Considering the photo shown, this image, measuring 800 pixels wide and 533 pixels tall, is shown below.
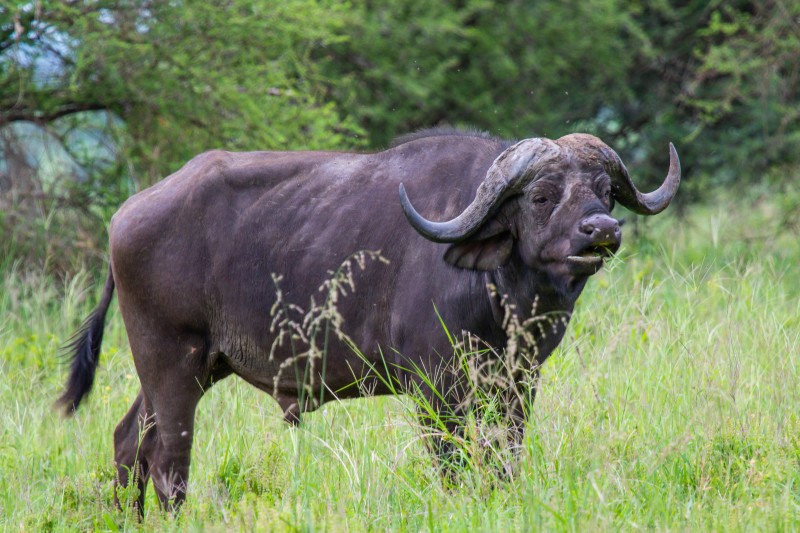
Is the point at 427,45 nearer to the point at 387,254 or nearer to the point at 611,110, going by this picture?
the point at 611,110

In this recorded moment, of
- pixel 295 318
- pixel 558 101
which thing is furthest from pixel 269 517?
pixel 558 101

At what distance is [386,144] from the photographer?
11.4m

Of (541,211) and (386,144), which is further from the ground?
(541,211)

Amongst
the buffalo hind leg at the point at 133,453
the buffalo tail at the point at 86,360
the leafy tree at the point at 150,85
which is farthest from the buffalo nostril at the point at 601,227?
the leafy tree at the point at 150,85

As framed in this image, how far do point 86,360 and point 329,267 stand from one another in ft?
5.37

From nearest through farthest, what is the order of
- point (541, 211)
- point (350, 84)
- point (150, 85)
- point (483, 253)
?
point (541, 211) → point (483, 253) → point (150, 85) → point (350, 84)

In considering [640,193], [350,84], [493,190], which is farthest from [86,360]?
[350,84]

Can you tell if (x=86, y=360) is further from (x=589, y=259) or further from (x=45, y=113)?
(x=45, y=113)

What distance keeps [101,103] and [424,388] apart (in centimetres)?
608

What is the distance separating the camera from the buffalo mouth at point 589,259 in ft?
13.7

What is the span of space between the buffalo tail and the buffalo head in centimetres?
211

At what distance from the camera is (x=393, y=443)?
4.71 metres

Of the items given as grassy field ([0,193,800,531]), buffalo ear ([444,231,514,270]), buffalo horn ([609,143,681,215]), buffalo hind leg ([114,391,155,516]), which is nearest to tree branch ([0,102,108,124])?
grassy field ([0,193,800,531])

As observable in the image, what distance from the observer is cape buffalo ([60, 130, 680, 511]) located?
4.54 m
